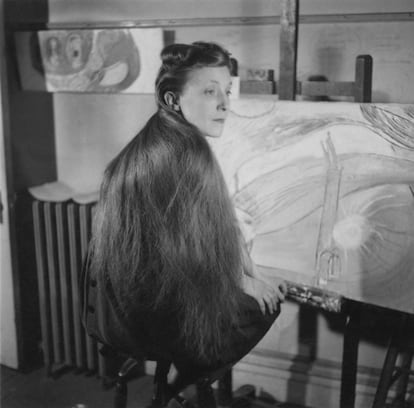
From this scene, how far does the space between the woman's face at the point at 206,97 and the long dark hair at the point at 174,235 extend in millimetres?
29

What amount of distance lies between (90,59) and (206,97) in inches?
24.0

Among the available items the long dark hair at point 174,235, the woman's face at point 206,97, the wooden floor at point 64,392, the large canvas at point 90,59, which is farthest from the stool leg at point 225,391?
the large canvas at point 90,59

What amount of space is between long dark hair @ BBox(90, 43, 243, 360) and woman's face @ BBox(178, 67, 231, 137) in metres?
0.03

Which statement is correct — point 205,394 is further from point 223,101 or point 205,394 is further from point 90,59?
point 90,59

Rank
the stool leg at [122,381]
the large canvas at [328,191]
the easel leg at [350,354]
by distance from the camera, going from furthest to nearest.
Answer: the stool leg at [122,381] → the easel leg at [350,354] → the large canvas at [328,191]

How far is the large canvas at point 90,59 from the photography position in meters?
2.03

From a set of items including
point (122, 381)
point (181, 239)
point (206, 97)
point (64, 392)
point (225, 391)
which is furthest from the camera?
point (64, 392)

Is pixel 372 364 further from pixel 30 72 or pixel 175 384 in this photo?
pixel 30 72

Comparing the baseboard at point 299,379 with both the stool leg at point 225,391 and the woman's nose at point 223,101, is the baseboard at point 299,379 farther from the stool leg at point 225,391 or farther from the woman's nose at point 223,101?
the woman's nose at point 223,101

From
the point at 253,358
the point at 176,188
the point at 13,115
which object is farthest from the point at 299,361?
the point at 13,115

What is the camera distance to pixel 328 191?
5.44ft

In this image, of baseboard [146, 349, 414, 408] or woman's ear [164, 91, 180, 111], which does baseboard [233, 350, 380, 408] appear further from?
woman's ear [164, 91, 180, 111]

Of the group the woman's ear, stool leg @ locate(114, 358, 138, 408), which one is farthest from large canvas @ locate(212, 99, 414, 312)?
stool leg @ locate(114, 358, 138, 408)

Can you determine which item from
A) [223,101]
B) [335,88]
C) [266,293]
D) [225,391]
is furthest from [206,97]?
[225,391]
